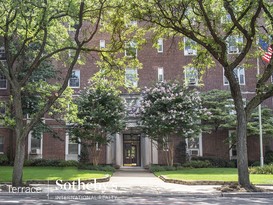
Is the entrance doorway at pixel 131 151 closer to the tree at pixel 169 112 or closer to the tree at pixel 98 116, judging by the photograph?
the tree at pixel 98 116

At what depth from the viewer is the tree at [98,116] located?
2556cm

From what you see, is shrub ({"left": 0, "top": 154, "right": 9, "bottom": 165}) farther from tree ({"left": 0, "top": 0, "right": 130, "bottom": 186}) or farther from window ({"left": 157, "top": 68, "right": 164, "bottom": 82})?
tree ({"left": 0, "top": 0, "right": 130, "bottom": 186})

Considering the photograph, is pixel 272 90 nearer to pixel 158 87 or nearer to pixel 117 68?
pixel 117 68

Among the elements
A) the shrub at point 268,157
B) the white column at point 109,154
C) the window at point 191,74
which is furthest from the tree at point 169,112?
the shrub at point 268,157

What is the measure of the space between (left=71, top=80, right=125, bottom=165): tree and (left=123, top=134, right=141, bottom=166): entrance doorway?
8.59 m

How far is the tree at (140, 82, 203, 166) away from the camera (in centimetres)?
2530

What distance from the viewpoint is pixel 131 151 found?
36.7 meters

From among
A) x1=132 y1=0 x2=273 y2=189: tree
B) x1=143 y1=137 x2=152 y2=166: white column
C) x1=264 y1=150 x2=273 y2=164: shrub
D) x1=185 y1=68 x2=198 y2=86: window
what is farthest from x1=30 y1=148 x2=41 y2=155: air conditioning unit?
x1=132 y1=0 x2=273 y2=189: tree

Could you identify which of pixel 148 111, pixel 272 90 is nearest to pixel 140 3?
pixel 272 90

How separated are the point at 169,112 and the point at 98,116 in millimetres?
4883

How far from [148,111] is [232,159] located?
31.5 ft

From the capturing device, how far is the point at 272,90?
14.3 m

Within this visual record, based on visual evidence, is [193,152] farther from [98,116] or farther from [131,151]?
[98,116]

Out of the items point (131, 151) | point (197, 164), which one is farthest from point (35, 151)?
point (197, 164)
